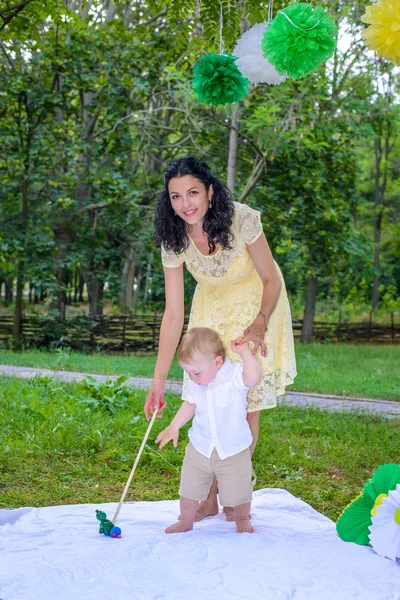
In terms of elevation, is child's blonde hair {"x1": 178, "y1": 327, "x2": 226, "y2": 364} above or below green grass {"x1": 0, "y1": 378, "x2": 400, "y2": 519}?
above

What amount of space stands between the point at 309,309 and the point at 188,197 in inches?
495

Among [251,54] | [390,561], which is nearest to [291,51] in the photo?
[251,54]

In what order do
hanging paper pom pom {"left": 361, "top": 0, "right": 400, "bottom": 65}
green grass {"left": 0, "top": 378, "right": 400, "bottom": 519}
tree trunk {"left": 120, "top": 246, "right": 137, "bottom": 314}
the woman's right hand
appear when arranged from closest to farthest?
hanging paper pom pom {"left": 361, "top": 0, "right": 400, "bottom": 65}, the woman's right hand, green grass {"left": 0, "top": 378, "right": 400, "bottom": 519}, tree trunk {"left": 120, "top": 246, "right": 137, "bottom": 314}

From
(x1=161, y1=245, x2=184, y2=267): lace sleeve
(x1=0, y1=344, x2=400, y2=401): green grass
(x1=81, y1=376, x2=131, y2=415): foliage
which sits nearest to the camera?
(x1=161, y1=245, x2=184, y2=267): lace sleeve

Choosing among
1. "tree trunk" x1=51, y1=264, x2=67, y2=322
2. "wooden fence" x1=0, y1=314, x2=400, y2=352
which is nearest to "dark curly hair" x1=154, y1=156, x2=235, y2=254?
"wooden fence" x1=0, y1=314, x2=400, y2=352

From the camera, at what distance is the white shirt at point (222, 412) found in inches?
114

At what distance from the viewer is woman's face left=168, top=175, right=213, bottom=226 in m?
2.97

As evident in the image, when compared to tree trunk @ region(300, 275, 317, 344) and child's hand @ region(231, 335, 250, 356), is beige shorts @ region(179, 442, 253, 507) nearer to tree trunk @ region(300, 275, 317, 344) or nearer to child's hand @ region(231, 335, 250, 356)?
child's hand @ region(231, 335, 250, 356)

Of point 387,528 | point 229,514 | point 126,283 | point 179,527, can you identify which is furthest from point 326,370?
point 126,283

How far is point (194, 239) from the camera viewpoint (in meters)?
3.17

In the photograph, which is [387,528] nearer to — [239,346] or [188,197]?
[239,346]

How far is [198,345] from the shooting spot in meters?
2.83

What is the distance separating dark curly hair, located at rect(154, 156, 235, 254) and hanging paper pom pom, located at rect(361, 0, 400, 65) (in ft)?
2.75

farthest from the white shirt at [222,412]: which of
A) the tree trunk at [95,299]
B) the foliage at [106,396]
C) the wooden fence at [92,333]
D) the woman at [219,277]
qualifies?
the tree trunk at [95,299]
